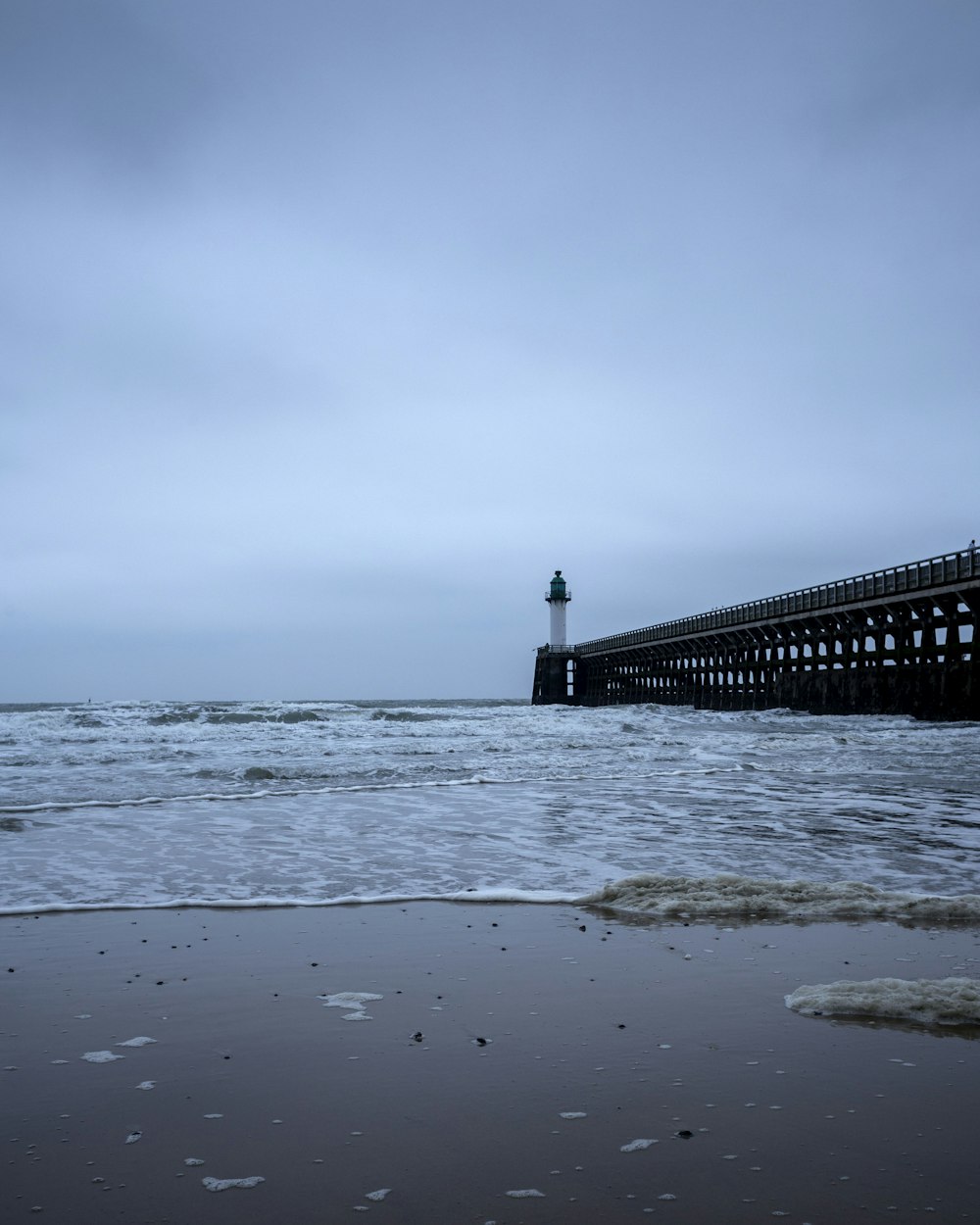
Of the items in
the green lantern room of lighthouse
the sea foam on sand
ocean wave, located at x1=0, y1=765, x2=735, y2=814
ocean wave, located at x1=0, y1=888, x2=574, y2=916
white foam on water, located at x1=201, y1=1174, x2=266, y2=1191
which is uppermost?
the green lantern room of lighthouse

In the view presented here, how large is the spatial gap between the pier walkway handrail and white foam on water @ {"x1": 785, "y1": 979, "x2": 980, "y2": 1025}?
2496 cm

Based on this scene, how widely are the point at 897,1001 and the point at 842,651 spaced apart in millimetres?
32739

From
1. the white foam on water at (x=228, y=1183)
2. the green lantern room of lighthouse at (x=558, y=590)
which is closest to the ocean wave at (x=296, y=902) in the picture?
the white foam on water at (x=228, y=1183)

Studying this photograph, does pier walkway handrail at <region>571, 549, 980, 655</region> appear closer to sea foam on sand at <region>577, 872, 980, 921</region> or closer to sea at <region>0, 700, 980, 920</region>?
sea at <region>0, 700, 980, 920</region>

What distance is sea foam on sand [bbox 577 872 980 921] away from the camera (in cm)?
465

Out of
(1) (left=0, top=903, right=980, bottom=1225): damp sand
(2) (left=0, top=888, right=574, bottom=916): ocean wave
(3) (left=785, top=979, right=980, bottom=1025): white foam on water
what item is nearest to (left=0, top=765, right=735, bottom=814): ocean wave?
(2) (left=0, top=888, right=574, bottom=916): ocean wave

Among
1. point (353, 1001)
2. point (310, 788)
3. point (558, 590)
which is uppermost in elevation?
point (558, 590)

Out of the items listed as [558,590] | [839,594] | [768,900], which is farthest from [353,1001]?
[558,590]

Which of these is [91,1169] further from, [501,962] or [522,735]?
[522,735]

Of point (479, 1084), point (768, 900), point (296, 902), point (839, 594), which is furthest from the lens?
point (839, 594)

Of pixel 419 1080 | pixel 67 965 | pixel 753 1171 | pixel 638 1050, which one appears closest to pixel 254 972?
pixel 67 965

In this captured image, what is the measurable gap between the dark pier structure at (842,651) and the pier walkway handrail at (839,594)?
46 mm

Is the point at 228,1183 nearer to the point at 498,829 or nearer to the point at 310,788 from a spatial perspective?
the point at 498,829

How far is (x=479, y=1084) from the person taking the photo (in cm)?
257
